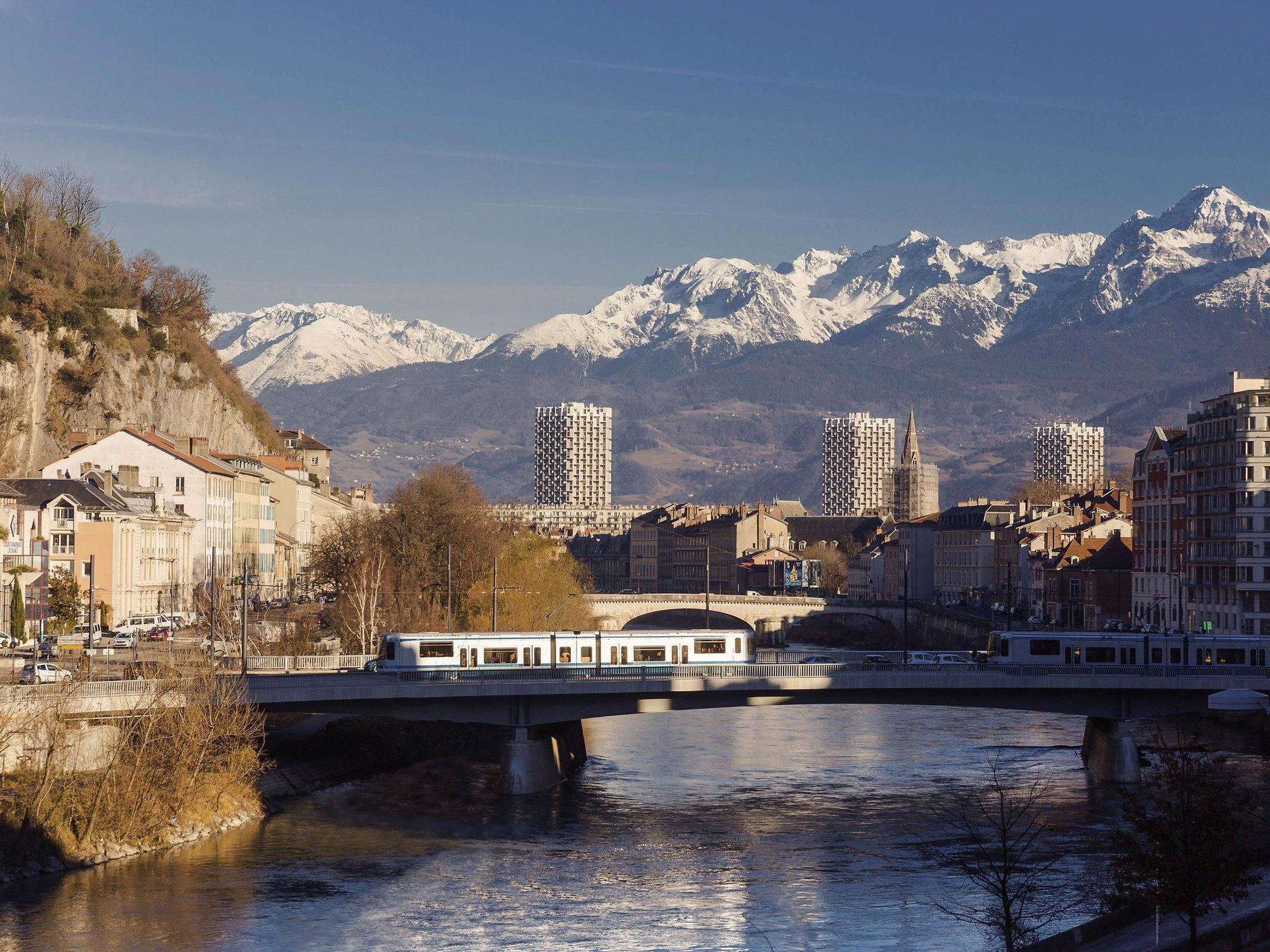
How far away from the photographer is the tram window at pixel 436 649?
285ft

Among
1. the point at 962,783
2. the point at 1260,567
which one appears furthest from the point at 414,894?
the point at 1260,567

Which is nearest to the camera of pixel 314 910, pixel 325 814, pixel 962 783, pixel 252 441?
pixel 314 910

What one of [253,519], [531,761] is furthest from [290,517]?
[531,761]

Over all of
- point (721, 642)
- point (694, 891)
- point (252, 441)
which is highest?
point (252, 441)

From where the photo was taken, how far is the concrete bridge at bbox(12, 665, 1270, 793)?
79.0 meters

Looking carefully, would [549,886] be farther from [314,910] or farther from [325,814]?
[325,814]

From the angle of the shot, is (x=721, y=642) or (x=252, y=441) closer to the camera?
(x=721, y=642)

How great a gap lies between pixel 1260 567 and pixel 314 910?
89.9 m

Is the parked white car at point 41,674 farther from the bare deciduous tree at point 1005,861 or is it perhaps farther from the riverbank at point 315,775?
the bare deciduous tree at point 1005,861

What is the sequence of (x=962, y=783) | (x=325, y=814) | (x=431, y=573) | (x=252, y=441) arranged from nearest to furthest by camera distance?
(x=325, y=814), (x=962, y=783), (x=431, y=573), (x=252, y=441)

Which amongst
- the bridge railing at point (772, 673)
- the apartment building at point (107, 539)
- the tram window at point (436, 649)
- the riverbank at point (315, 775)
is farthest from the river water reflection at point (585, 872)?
the apartment building at point (107, 539)

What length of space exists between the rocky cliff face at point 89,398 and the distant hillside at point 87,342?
0.11 m

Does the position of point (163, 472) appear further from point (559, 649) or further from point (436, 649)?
point (436, 649)

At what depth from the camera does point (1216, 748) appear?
93.9 meters
